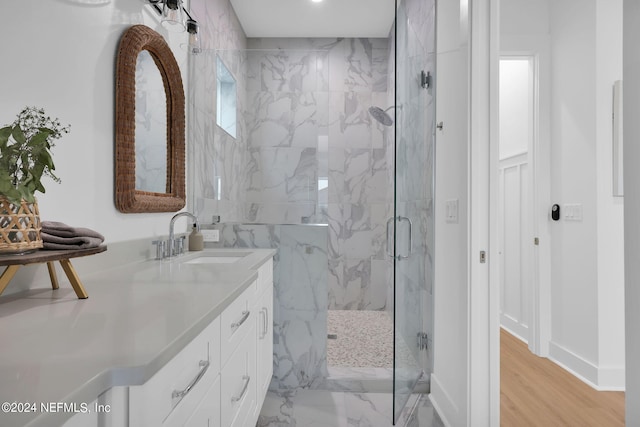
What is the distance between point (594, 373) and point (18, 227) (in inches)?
119

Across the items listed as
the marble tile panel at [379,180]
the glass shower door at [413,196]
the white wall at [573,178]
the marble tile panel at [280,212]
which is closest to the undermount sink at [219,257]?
the marble tile panel at [280,212]

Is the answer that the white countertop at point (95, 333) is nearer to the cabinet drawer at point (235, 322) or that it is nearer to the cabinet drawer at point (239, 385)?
the cabinet drawer at point (235, 322)

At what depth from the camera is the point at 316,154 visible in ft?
9.43

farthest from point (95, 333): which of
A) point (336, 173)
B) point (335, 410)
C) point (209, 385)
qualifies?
point (336, 173)

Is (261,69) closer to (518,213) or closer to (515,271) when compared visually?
(518,213)

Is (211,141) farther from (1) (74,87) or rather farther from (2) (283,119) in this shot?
(1) (74,87)

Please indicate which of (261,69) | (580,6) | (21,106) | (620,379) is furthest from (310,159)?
(620,379)

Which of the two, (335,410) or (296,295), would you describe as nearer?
(335,410)

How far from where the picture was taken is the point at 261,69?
2.96 m

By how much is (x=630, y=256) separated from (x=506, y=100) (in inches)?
114

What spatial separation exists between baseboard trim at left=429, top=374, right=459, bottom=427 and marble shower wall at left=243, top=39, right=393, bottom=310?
4.18 ft

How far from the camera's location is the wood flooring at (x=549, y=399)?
78.8 inches

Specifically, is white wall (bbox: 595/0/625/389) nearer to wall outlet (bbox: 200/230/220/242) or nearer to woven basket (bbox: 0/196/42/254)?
wall outlet (bbox: 200/230/220/242)

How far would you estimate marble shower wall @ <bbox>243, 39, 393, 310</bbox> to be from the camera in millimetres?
2791
